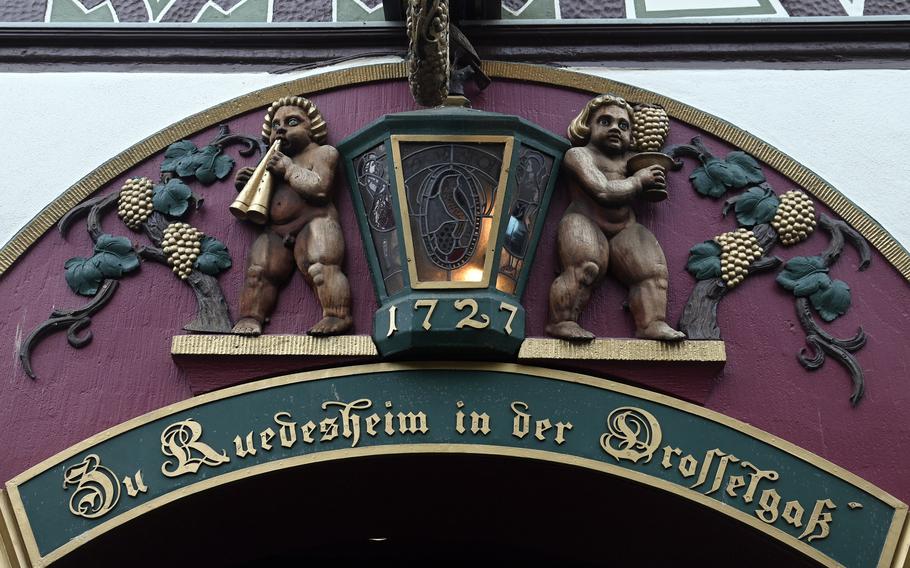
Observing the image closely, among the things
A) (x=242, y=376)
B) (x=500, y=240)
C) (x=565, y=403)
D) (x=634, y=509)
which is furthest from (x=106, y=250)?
(x=634, y=509)

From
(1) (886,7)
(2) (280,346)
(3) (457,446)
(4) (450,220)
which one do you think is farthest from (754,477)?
(1) (886,7)

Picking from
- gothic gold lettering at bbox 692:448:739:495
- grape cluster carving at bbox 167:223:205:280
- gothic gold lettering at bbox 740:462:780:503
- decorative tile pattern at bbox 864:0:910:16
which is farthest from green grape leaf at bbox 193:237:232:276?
decorative tile pattern at bbox 864:0:910:16

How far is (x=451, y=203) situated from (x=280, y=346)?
65 centimetres

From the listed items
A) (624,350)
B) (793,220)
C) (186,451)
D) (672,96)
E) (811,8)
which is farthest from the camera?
(811,8)

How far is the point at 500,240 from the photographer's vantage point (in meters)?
3.94

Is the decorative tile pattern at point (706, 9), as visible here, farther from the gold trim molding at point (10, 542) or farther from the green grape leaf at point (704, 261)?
the gold trim molding at point (10, 542)

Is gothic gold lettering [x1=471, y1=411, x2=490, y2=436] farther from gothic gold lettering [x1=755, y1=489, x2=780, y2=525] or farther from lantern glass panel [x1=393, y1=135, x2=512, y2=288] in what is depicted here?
gothic gold lettering [x1=755, y1=489, x2=780, y2=525]

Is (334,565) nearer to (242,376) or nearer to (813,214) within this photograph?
(242,376)

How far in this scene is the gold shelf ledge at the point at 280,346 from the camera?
155 inches

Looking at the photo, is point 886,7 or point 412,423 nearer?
point 412,423

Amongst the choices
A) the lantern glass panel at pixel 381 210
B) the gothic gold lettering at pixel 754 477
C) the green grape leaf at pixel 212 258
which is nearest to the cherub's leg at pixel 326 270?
the lantern glass panel at pixel 381 210

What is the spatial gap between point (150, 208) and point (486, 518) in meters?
1.41

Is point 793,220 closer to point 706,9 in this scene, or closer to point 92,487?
point 706,9

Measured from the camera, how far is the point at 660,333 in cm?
393
